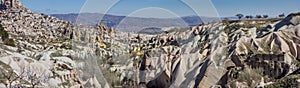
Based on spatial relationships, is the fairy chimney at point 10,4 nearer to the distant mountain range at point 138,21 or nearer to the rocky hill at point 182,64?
the rocky hill at point 182,64

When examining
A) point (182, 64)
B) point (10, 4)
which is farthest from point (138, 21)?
point (10, 4)

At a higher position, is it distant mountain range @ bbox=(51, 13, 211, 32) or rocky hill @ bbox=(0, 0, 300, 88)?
distant mountain range @ bbox=(51, 13, 211, 32)

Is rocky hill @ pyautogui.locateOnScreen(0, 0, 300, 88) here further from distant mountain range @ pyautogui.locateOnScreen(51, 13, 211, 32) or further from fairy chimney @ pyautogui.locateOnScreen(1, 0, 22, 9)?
fairy chimney @ pyautogui.locateOnScreen(1, 0, 22, 9)

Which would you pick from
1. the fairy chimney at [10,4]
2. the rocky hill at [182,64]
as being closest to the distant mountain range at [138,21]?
the rocky hill at [182,64]

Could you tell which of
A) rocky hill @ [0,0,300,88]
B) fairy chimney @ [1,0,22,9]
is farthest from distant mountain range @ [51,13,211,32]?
fairy chimney @ [1,0,22,9]

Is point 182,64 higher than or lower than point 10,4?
lower

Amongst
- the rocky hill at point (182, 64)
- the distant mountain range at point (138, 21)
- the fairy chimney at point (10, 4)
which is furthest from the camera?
the fairy chimney at point (10, 4)

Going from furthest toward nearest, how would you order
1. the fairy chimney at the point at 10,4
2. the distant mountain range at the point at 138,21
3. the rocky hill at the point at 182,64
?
the fairy chimney at the point at 10,4, the rocky hill at the point at 182,64, the distant mountain range at the point at 138,21

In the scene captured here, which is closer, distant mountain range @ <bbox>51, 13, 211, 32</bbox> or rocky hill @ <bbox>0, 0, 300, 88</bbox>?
distant mountain range @ <bbox>51, 13, 211, 32</bbox>

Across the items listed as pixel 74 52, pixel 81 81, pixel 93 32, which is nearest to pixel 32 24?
pixel 93 32

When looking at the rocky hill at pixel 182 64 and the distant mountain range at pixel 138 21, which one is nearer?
the distant mountain range at pixel 138 21

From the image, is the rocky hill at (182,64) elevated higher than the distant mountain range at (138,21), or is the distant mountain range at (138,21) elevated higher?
the distant mountain range at (138,21)

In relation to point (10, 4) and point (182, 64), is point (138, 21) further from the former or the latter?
point (10, 4)
